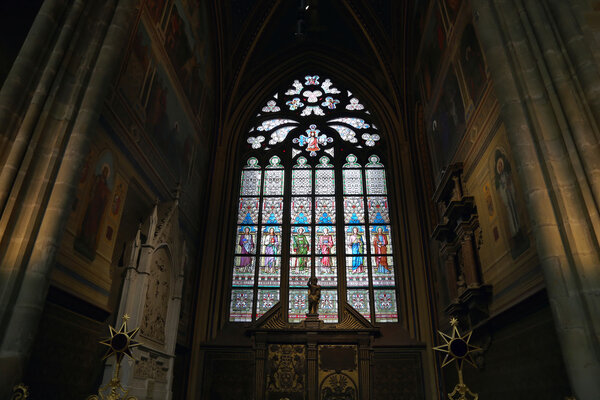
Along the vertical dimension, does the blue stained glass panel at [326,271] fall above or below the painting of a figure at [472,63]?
below

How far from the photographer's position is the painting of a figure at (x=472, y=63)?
8.09m

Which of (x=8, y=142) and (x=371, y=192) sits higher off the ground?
(x=371, y=192)

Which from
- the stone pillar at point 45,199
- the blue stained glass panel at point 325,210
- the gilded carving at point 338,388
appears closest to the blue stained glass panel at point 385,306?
the gilded carving at point 338,388

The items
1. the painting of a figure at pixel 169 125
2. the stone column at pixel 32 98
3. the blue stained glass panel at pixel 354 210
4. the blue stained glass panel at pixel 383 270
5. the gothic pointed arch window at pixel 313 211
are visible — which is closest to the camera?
the stone column at pixel 32 98

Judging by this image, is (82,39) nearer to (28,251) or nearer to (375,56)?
(28,251)

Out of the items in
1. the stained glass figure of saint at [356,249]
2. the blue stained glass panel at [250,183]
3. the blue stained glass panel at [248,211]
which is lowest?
the stained glass figure of saint at [356,249]

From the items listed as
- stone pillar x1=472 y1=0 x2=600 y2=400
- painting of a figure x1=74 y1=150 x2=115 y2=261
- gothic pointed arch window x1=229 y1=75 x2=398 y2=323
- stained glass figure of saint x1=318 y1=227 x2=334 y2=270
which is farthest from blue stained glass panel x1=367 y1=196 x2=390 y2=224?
painting of a figure x1=74 y1=150 x2=115 y2=261

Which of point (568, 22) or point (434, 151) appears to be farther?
point (434, 151)

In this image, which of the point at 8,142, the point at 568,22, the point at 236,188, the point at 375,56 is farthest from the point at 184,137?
the point at 568,22

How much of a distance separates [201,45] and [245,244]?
564 cm

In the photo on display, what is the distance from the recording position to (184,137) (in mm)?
11281

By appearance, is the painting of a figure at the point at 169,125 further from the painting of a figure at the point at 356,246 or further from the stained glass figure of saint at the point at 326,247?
the painting of a figure at the point at 356,246

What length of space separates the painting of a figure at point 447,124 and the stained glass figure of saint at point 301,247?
159 inches

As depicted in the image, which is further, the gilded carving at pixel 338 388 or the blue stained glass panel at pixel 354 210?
the blue stained glass panel at pixel 354 210
